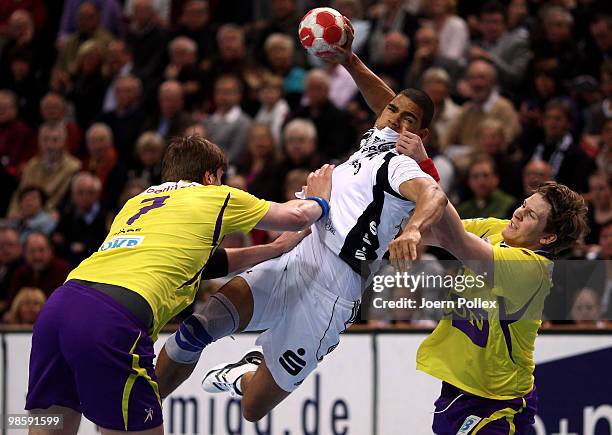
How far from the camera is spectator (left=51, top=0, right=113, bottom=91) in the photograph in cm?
1567

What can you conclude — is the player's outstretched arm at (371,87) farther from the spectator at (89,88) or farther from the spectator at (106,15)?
the spectator at (106,15)

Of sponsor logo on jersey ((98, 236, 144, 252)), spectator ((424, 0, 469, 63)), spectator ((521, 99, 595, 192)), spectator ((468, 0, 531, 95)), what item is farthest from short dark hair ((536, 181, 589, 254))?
spectator ((424, 0, 469, 63))

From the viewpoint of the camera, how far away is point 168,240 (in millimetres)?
6320

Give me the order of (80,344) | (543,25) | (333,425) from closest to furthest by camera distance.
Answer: (80,344) → (333,425) → (543,25)

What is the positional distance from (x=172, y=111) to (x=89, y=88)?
2.03m

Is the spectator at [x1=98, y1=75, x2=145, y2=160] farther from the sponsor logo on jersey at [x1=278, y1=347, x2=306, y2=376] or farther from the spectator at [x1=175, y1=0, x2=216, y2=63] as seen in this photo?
the sponsor logo on jersey at [x1=278, y1=347, x2=306, y2=376]

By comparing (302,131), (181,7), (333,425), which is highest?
(181,7)

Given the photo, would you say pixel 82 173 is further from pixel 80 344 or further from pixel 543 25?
pixel 80 344

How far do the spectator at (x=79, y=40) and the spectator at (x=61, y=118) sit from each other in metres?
0.99

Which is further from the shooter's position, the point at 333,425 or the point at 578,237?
the point at 333,425

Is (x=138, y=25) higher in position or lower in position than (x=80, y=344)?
higher

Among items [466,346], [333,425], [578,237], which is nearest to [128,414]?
[466,346]

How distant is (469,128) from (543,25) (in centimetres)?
164

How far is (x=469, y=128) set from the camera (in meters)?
12.3
